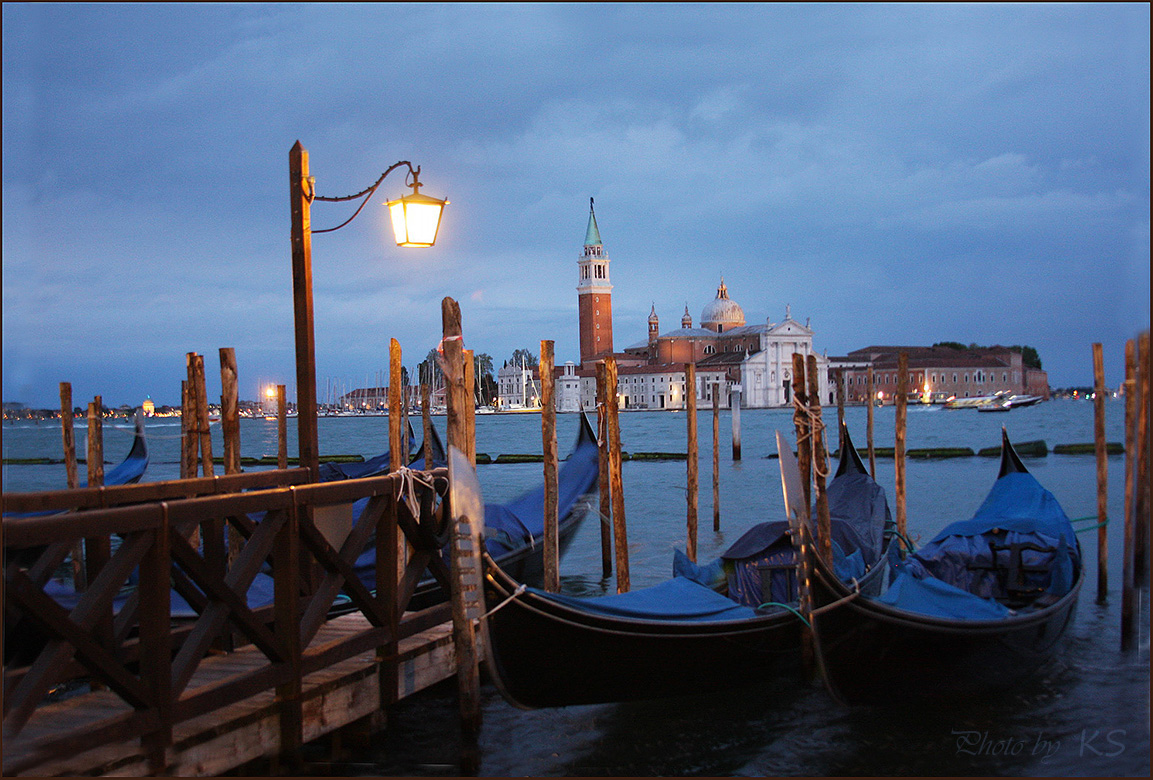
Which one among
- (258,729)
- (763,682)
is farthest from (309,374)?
(763,682)

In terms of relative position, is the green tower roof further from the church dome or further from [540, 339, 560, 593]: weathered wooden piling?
[540, 339, 560, 593]: weathered wooden piling

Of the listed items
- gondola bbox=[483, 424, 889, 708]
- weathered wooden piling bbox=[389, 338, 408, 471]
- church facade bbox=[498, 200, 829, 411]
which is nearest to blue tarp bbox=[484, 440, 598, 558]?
weathered wooden piling bbox=[389, 338, 408, 471]

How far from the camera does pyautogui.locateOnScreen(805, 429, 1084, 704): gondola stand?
3.29m

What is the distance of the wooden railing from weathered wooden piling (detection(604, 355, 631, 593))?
4.24ft

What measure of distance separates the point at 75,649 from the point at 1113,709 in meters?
3.70

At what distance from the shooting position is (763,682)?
3.64 meters

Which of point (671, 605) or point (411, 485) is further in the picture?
point (671, 605)

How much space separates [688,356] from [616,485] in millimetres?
48688

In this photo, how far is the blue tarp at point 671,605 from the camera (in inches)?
123

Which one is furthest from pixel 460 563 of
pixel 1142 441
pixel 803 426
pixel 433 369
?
pixel 433 369

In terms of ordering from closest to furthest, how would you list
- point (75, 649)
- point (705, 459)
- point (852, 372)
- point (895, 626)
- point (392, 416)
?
point (75, 649), point (895, 626), point (392, 416), point (705, 459), point (852, 372)

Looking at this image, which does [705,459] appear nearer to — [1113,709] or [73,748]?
[1113,709]

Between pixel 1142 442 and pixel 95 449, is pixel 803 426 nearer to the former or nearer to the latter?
pixel 1142 442

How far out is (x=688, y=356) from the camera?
53.3m
